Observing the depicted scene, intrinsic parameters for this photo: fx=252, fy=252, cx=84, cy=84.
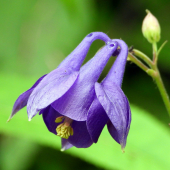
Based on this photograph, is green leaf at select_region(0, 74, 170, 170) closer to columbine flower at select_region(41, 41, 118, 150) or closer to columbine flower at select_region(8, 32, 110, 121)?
columbine flower at select_region(41, 41, 118, 150)

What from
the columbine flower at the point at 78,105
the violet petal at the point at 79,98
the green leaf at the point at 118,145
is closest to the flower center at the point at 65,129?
the columbine flower at the point at 78,105

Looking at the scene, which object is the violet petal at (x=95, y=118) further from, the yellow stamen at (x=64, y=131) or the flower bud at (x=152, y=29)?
the flower bud at (x=152, y=29)

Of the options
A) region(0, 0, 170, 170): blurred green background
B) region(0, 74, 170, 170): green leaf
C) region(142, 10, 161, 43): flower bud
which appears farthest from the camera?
region(0, 0, 170, 170): blurred green background

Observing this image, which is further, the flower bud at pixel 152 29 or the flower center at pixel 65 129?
the flower bud at pixel 152 29

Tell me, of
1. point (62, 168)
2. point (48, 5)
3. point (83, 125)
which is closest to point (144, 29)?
point (83, 125)

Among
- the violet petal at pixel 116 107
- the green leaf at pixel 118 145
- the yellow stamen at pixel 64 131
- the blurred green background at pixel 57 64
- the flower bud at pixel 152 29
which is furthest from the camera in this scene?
the blurred green background at pixel 57 64

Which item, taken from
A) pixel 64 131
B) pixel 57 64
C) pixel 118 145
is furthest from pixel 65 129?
pixel 57 64

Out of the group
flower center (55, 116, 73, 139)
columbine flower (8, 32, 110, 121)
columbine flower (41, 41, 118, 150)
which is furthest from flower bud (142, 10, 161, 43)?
flower center (55, 116, 73, 139)

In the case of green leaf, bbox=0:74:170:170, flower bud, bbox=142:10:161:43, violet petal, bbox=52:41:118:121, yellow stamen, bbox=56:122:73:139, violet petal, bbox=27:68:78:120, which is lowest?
green leaf, bbox=0:74:170:170

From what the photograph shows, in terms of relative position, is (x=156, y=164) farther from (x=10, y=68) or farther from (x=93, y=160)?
(x=10, y=68)
